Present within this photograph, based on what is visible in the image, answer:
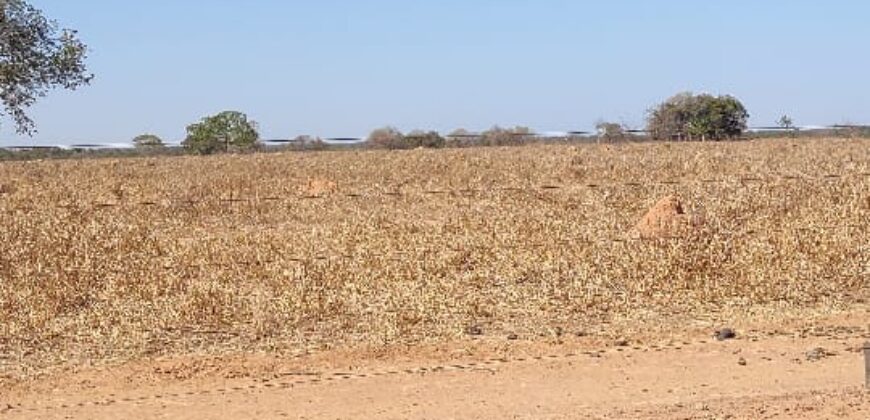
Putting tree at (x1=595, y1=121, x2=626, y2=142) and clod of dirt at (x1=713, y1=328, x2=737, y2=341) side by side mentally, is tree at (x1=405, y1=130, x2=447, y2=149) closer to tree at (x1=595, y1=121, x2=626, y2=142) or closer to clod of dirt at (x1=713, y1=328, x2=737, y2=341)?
tree at (x1=595, y1=121, x2=626, y2=142)

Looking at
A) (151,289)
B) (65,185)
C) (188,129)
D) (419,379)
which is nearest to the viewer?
(419,379)

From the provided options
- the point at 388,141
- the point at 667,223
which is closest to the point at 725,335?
the point at 667,223

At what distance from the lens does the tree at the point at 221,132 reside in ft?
161

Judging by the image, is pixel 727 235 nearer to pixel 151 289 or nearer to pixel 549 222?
pixel 549 222

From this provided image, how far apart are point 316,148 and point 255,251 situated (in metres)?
41.1

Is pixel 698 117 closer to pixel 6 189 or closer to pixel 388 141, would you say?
pixel 388 141

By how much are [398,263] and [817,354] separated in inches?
198

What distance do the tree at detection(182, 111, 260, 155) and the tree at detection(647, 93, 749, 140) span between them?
60.7ft

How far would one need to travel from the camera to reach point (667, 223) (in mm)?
14242

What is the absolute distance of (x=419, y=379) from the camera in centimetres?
790

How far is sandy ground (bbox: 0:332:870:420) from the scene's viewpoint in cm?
700

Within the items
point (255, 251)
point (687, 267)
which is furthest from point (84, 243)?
point (687, 267)

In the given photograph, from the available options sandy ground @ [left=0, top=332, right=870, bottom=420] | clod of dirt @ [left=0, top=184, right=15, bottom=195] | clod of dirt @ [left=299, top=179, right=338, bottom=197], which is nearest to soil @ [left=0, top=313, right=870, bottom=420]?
sandy ground @ [left=0, top=332, right=870, bottom=420]

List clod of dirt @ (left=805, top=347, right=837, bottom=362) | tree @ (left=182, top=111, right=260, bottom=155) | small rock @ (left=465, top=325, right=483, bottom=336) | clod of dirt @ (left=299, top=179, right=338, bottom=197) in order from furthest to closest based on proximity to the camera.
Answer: tree @ (left=182, top=111, right=260, bottom=155) < clod of dirt @ (left=299, top=179, right=338, bottom=197) < small rock @ (left=465, top=325, right=483, bottom=336) < clod of dirt @ (left=805, top=347, right=837, bottom=362)
